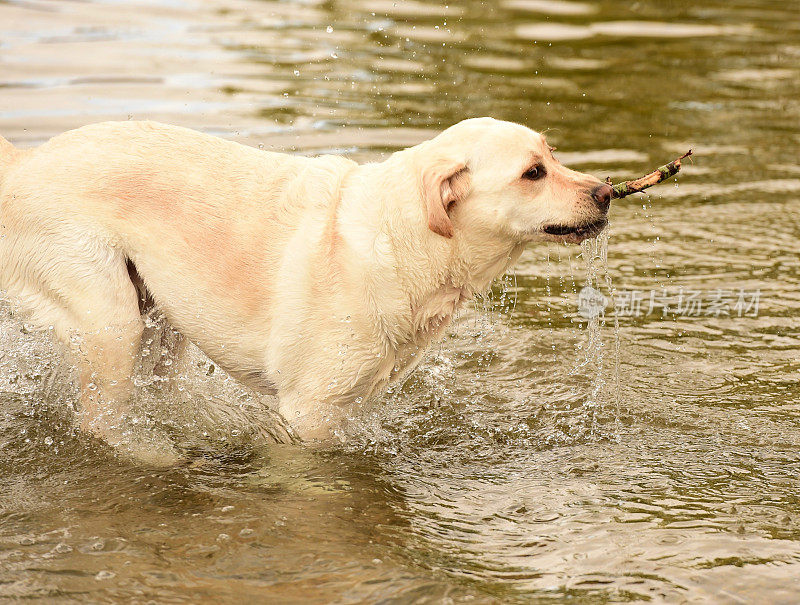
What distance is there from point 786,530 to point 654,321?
266 cm

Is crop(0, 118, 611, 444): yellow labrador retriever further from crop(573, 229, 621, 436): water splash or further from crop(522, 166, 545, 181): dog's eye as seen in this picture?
crop(573, 229, 621, 436): water splash

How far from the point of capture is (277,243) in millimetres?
5008

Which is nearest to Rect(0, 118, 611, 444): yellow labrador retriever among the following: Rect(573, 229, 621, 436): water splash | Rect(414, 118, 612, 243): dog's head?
Rect(414, 118, 612, 243): dog's head

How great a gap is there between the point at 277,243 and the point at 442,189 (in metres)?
0.86

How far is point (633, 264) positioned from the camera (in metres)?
7.80

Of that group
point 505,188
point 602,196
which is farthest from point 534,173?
point 602,196

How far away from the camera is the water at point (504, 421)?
433 cm

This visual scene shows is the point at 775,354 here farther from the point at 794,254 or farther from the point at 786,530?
the point at 786,530

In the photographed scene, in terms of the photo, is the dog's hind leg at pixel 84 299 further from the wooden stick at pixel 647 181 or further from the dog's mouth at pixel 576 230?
the wooden stick at pixel 647 181

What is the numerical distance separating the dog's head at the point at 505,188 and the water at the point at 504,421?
75cm

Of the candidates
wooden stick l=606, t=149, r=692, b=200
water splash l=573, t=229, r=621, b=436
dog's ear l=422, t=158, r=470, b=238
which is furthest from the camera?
water splash l=573, t=229, r=621, b=436

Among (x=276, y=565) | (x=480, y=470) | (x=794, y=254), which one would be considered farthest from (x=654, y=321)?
(x=276, y=565)

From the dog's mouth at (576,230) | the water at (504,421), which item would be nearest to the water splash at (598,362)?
the water at (504,421)

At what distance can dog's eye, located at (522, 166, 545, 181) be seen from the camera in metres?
4.78
